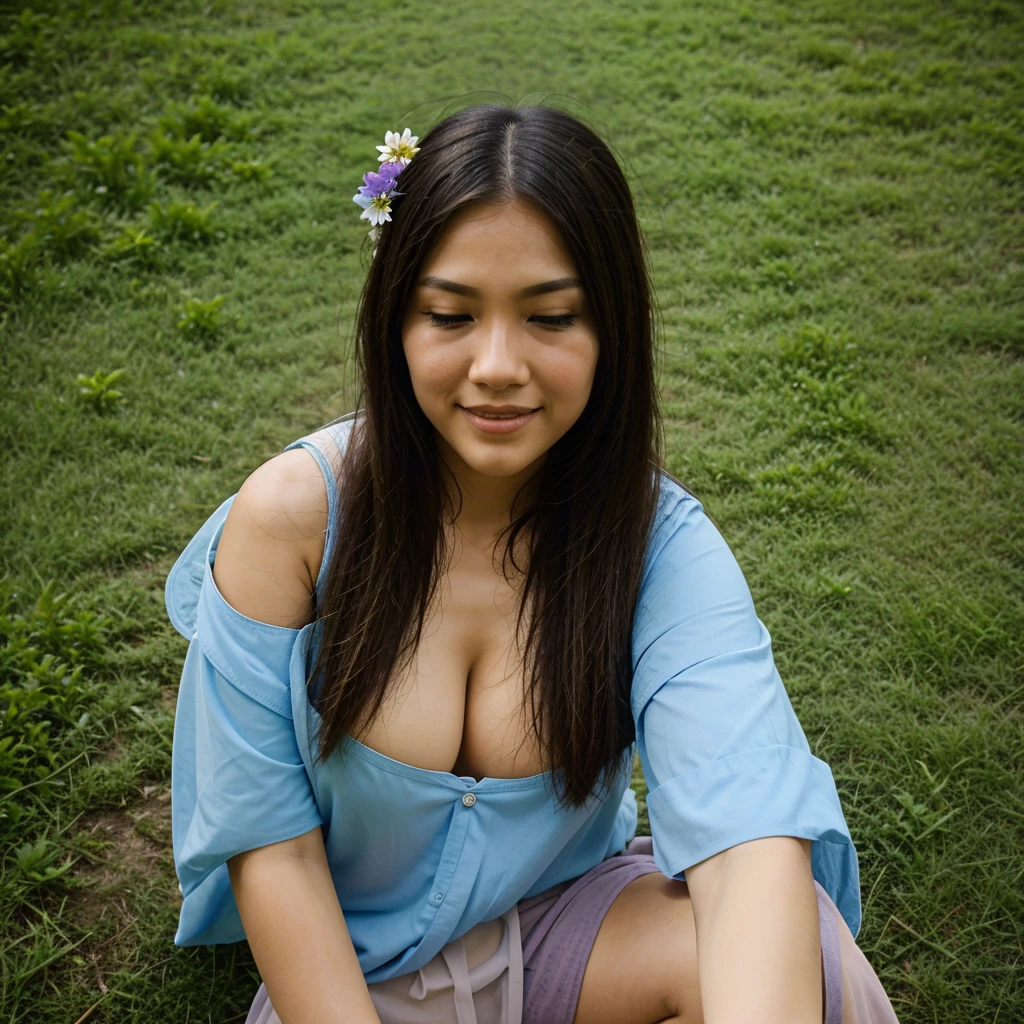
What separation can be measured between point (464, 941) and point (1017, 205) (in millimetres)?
4584

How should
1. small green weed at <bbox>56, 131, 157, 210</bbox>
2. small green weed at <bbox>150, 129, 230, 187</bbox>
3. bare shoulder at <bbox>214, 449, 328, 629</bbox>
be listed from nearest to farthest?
bare shoulder at <bbox>214, 449, 328, 629</bbox>
small green weed at <bbox>56, 131, 157, 210</bbox>
small green weed at <bbox>150, 129, 230, 187</bbox>

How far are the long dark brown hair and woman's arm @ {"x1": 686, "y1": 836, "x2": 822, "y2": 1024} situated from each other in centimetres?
39

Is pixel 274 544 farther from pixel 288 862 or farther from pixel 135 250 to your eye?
pixel 135 250

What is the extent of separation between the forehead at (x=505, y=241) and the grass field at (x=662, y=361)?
0.53 m

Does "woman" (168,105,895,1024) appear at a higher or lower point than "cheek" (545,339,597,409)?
lower

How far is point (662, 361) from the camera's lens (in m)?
4.10

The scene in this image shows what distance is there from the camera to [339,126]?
539 centimetres

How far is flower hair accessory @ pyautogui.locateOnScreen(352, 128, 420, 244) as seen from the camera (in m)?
1.74

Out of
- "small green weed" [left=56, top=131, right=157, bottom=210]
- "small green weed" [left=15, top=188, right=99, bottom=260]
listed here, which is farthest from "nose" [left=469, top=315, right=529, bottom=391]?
"small green weed" [left=56, top=131, right=157, bottom=210]

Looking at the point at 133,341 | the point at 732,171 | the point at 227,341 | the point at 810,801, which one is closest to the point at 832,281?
the point at 732,171

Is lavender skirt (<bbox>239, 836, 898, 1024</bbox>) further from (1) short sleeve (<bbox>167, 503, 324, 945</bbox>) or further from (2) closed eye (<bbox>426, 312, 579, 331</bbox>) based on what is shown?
(2) closed eye (<bbox>426, 312, 579, 331</bbox>)

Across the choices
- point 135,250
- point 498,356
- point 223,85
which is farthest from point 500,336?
point 223,85

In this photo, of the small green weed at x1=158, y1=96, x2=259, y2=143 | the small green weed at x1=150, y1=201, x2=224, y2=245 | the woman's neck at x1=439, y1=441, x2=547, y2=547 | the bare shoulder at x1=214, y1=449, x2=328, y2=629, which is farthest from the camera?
the small green weed at x1=158, y1=96, x2=259, y2=143

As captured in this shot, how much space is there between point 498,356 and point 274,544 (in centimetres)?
53
